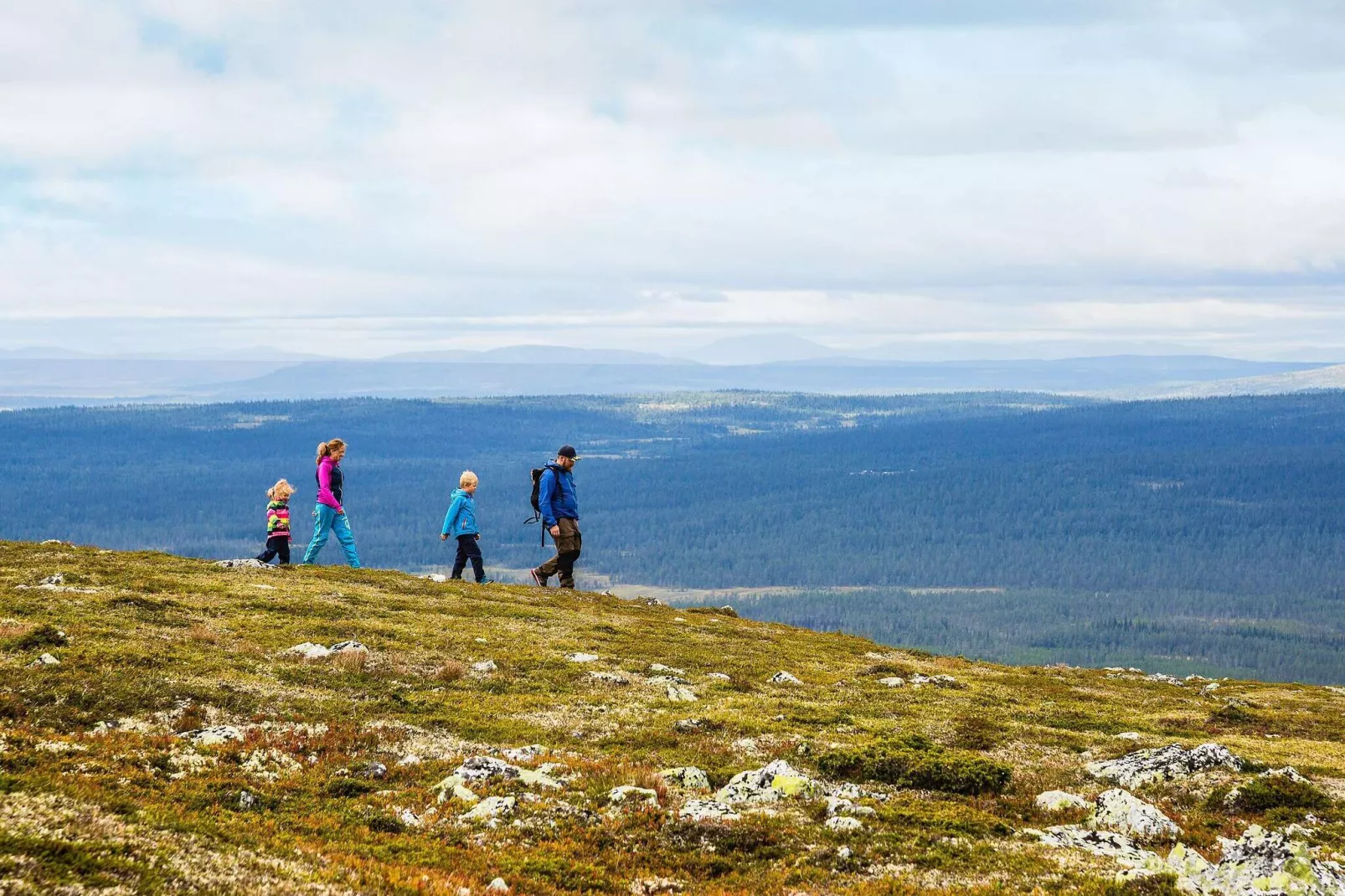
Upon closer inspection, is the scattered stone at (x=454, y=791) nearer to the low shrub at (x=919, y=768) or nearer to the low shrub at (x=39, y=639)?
the low shrub at (x=919, y=768)

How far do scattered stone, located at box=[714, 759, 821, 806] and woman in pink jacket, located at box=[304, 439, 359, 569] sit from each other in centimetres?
2224

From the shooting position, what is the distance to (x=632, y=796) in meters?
16.7

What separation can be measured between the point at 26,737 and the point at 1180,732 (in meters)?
23.9

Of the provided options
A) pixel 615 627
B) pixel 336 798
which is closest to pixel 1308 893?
pixel 336 798

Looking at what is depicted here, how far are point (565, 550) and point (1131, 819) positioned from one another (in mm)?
Result: 28558

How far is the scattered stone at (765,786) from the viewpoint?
17.2 metres

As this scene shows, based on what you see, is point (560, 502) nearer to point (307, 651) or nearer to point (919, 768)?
point (307, 651)

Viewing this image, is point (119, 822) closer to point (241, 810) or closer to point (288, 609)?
point (241, 810)

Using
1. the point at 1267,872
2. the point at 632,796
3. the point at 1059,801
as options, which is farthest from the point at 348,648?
the point at 1267,872

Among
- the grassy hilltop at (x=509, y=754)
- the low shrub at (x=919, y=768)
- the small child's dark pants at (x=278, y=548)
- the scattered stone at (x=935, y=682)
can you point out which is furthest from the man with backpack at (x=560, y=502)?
the low shrub at (x=919, y=768)

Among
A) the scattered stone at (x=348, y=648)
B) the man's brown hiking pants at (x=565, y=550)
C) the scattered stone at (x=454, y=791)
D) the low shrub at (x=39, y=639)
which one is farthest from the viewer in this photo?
the man's brown hiking pants at (x=565, y=550)

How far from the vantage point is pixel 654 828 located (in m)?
15.5

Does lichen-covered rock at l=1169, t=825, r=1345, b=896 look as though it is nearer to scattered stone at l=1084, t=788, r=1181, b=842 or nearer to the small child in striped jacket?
scattered stone at l=1084, t=788, r=1181, b=842

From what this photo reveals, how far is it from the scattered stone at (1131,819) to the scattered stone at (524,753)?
9200 mm
